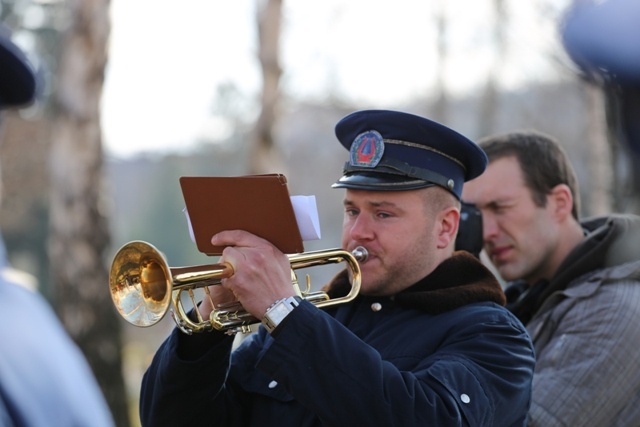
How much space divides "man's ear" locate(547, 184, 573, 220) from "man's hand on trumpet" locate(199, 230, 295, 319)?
183 cm

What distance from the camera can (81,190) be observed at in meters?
8.15

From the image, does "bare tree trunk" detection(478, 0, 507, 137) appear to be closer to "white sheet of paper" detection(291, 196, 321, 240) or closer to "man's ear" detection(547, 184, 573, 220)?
"man's ear" detection(547, 184, 573, 220)

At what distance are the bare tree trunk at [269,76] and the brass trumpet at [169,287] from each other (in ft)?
21.5

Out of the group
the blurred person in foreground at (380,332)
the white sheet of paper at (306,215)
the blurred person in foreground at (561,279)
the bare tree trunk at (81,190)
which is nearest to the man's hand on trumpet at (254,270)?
the blurred person in foreground at (380,332)

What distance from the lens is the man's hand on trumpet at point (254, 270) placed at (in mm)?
2764

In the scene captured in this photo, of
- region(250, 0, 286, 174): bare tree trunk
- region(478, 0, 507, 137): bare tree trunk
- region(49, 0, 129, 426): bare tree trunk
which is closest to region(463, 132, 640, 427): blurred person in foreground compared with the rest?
region(49, 0, 129, 426): bare tree trunk

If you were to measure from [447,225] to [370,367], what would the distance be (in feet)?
2.64

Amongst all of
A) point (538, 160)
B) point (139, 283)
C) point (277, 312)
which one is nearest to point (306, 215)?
point (277, 312)

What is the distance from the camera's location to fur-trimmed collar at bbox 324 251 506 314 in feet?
10.2

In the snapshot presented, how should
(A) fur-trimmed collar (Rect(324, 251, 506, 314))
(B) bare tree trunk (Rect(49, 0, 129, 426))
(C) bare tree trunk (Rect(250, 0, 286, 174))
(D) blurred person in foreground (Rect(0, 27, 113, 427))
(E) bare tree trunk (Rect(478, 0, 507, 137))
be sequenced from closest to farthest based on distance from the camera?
(D) blurred person in foreground (Rect(0, 27, 113, 427)) → (A) fur-trimmed collar (Rect(324, 251, 506, 314)) → (B) bare tree trunk (Rect(49, 0, 129, 426)) → (C) bare tree trunk (Rect(250, 0, 286, 174)) → (E) bare tree trunk (Rect(478, 0, 507, 137))

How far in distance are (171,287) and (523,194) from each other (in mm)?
2022

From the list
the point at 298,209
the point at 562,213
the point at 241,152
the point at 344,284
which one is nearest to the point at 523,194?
the point at 562,213

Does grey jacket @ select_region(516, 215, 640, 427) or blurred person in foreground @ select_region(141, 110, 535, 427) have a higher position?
blurred person in foreground @ select_region(141, 110, 535, 427)

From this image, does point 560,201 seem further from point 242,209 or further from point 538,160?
point 242,209
